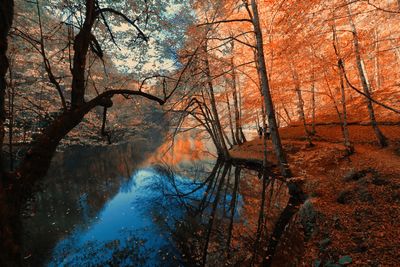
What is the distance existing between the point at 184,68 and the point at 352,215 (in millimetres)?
6005

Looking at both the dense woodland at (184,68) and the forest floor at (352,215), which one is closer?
the dense woodland at (184,68)

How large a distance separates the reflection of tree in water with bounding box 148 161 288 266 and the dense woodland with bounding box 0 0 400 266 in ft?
3.11

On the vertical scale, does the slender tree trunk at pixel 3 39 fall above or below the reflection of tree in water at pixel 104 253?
above

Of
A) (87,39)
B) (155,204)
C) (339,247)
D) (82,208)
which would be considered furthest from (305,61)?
(82,208)

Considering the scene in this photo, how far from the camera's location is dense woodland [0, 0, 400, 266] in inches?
103

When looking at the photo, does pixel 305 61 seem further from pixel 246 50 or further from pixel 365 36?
pixel 246 50

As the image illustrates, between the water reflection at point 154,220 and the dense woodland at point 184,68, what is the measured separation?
1436 millimetres

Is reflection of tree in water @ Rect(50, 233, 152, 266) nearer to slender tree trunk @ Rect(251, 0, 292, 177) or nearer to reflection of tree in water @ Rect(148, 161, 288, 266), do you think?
reflection of tree in water @ Rect(148, 161, 288, 266)

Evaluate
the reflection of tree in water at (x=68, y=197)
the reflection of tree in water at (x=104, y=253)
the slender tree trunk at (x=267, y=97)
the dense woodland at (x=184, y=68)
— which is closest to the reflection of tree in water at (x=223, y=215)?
the dense woodland at (x=184, y=68)

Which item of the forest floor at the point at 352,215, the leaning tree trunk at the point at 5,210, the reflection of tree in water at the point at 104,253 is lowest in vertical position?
the reflection of tree in water at the point at 104,253

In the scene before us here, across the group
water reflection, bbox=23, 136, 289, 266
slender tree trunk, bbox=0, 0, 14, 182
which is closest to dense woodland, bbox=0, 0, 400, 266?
slender tree trunk, bbox=0, 0, 14, 182

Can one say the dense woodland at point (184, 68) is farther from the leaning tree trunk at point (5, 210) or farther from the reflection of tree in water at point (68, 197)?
the reflection of tree in water at point (68, 197)

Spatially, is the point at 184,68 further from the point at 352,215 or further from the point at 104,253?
the point at 104,253

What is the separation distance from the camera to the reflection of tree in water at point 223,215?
6438mm
